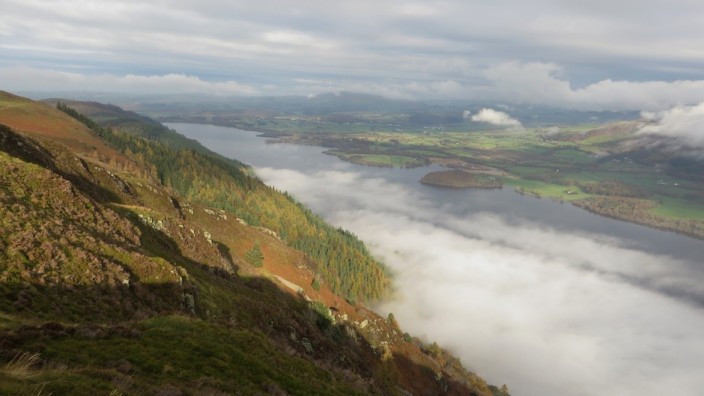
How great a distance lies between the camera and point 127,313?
96.4ft

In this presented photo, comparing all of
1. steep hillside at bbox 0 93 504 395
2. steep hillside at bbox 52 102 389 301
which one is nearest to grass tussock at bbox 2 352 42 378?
steep hillside at bbox 0 93 504 395

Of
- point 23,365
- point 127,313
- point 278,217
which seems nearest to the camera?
point 23,365

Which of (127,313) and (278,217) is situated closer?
(127,313)

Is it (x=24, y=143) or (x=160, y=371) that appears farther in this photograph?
(x=24, y=143)

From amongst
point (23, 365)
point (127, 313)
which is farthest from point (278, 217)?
point (23, 365)

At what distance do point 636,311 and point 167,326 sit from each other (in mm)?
Answer: 218451

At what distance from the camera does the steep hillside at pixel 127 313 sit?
1945cm

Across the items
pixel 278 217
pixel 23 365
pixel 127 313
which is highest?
pixel 23 365

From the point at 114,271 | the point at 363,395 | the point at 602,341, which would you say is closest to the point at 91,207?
the point at 114,271

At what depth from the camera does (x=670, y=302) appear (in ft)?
652

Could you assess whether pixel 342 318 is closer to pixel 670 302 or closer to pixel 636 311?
pixel 636 311

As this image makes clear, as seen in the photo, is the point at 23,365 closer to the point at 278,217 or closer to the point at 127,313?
the point at 127,313

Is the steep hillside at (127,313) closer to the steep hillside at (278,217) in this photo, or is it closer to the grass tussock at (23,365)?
the grass tussock at (23,365)

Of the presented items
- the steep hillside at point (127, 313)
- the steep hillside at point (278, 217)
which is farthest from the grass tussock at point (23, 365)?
the steep hillside at point (278, 217)
